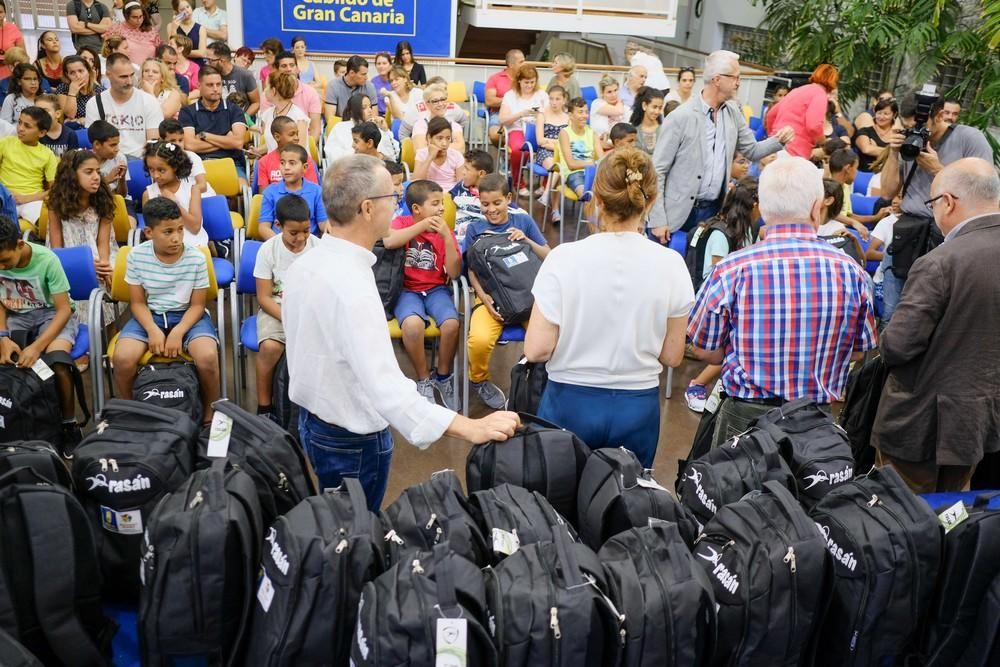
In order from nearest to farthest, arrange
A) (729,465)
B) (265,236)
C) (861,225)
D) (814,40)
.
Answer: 1. (729,465)
2. (265,236)
3. (861,225)
4. (814,40)

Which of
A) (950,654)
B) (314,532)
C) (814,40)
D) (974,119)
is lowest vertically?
(950,654)

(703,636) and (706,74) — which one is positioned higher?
(706,74)

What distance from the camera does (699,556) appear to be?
2.00 m

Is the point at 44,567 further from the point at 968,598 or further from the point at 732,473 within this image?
the point at 968,598

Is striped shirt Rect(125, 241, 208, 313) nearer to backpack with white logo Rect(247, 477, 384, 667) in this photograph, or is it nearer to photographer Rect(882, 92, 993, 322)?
backpack with white logo Rect(247, 477, 384, 667)

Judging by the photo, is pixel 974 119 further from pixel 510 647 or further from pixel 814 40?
pixel 510 647

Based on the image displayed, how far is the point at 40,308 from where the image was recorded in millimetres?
3916

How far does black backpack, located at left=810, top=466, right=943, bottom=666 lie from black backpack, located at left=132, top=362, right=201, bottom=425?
2656mm

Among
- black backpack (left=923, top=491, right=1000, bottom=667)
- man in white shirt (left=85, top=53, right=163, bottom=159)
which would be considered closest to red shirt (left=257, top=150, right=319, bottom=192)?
man in white shirt (left=85, top=53, right=163, bottom=159)

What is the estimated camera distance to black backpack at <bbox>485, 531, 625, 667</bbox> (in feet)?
5.78

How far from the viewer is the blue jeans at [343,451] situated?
8.21 feet

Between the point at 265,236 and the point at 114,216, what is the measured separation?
31.6 inches

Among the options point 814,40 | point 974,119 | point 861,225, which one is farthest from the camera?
point 814,40

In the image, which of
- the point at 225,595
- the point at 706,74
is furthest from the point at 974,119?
the point at 225,595
